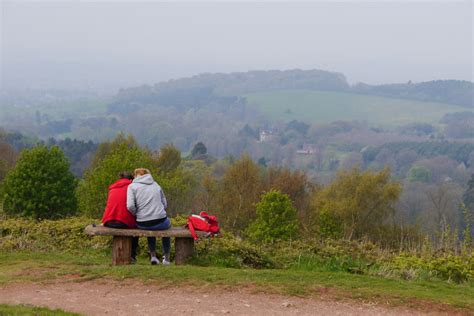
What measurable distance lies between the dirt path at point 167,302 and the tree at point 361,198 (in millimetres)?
35262

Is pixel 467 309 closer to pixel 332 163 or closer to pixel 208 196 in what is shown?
pixel 208 196

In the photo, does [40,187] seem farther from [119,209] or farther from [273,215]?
[119,209]

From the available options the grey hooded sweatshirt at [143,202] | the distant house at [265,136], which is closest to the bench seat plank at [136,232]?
the grey hooded sweatshirt at [143,202]

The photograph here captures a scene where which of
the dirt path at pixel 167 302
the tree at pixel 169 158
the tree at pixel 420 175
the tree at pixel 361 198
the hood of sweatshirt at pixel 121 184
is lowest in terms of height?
the tree at pixel 420 175

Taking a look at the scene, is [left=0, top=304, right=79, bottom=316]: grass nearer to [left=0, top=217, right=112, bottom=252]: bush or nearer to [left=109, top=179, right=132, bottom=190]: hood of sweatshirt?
[left=109, top=179, right=132, bottom=190]: hood of sweatshirt

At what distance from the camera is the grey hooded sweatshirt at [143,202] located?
9.59m

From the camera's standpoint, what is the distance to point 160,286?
323 inches

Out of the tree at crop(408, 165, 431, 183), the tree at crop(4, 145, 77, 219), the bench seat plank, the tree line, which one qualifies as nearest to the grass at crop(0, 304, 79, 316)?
the bench seat plank

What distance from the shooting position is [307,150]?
540 feet

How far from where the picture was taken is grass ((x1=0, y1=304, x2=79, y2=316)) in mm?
6477

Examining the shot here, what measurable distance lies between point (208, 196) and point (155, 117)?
153621 mm

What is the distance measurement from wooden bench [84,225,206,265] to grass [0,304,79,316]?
2569 mm

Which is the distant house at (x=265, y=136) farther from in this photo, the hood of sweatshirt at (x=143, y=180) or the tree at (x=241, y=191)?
the hood of sweatshirt at (x=143, y=180)

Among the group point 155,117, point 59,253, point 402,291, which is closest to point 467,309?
point 402,291
